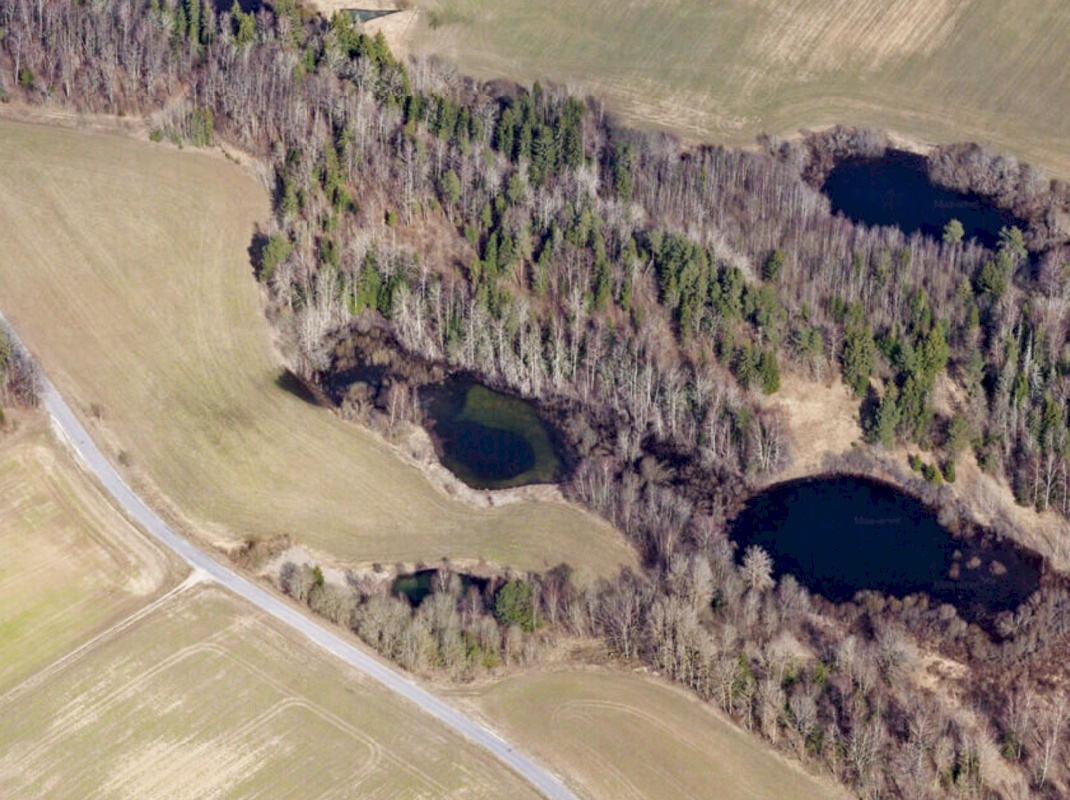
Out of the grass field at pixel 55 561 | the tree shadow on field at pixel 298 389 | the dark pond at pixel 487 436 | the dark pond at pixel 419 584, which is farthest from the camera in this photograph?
the tree shadow on field at pixel 298 389

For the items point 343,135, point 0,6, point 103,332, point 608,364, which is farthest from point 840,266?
point 0,6

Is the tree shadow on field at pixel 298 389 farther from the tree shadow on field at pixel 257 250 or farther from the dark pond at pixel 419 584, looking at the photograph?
the dark pond at pixel 419 584

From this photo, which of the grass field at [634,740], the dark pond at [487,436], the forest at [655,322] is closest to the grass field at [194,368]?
the forest at [655,322]

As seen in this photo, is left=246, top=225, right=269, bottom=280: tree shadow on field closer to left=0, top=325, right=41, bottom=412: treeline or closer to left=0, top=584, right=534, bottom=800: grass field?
left=0, top=325, right=41, bottom=412: treeline

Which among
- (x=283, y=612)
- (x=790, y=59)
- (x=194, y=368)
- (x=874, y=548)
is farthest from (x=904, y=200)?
(x=283, y=612)

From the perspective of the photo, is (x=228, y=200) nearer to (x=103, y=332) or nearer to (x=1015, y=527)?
(x=103, y=332)

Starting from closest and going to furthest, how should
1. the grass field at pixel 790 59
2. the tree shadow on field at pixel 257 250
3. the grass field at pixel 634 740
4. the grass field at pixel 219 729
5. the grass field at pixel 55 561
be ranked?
1. the grass field at pixel 219 729
2. the grass field at pixel 634 740
3. the grass field at pixel 55 561
4. the tree shadow on field at pixel 257 250
5. the grass field at pixel 790 59
